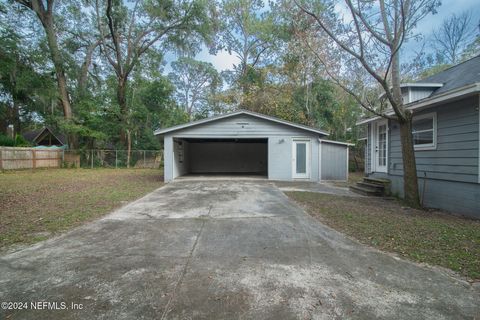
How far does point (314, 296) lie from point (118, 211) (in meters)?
4.68

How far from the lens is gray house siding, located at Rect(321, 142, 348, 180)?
11.5 m

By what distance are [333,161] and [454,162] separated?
6222 mm

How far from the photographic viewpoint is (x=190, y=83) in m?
31.6

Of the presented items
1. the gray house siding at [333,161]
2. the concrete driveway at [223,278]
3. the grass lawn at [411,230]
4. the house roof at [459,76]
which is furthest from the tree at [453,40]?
the concrete driveway at [223,278]

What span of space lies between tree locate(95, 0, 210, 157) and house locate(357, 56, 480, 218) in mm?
16759

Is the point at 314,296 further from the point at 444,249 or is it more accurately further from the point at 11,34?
the point at 11,34

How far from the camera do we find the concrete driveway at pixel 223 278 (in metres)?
1.96

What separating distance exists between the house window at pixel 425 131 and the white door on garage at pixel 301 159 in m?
4.56

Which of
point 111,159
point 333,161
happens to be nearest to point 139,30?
point 111,159

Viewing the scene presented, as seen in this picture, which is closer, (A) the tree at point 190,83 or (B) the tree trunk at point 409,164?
(B) the tree trunk at point 409,164

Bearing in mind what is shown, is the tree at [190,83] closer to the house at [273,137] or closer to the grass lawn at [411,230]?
the house at [273,137]

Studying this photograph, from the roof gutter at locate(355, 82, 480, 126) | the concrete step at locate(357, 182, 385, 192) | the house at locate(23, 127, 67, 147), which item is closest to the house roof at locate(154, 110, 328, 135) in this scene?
the concrete step at locate(357, 182, 385, 192)

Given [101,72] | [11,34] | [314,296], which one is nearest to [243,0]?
[101,72]

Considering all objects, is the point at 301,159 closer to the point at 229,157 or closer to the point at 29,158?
the point at 229,157
